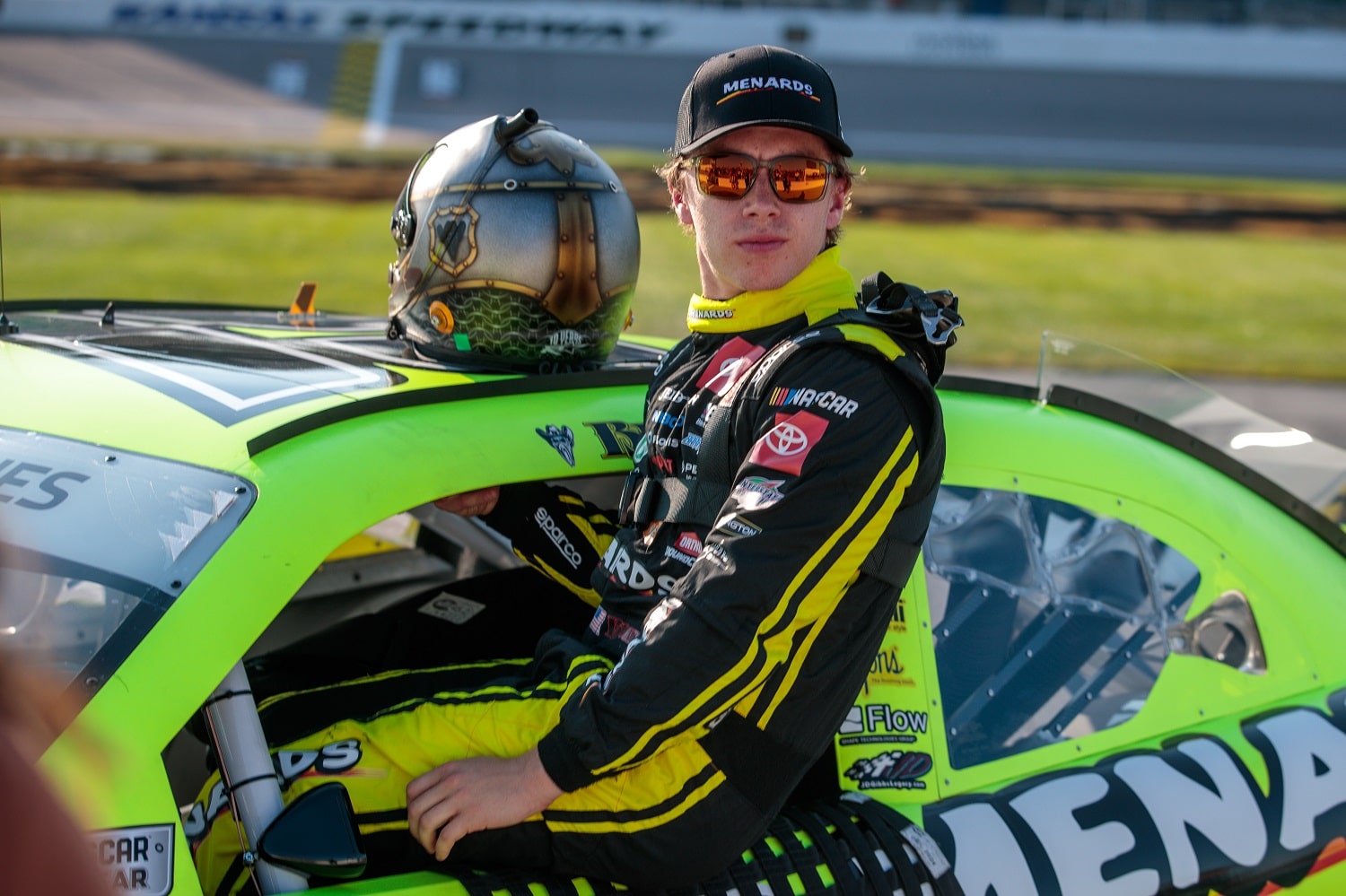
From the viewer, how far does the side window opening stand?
7.91 feet

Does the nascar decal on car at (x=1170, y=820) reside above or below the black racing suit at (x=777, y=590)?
below

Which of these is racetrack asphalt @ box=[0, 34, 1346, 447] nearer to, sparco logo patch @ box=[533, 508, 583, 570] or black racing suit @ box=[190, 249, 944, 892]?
sparco logo patch @ box=[533, 508, 583, 570]

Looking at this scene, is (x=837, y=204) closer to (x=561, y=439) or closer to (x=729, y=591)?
(x=561, y=439)

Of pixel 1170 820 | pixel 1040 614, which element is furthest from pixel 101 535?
pixel 1170 820

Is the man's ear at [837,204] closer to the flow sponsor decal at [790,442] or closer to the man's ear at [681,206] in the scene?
the man's ear at [681,206]

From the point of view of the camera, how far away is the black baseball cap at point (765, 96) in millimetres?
2211

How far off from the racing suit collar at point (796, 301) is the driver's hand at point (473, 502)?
507 millimetres

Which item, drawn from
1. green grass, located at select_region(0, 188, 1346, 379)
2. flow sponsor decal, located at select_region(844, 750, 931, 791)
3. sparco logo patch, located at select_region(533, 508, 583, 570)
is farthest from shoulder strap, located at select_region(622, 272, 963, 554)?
green grass, located at select_region(0, 188, 1346, 379)

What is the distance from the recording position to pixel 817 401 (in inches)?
78.3

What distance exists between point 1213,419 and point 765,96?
153 cm

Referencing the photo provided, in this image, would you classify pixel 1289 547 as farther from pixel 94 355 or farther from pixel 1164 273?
pixel 1164 273

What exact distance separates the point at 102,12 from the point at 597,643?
140 ft

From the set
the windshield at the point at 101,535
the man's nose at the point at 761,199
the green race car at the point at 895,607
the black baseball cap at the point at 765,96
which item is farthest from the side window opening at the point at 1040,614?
the windshield at the point at 101,535

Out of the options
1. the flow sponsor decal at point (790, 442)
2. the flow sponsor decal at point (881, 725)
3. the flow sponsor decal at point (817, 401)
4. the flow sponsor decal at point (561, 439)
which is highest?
the flow sponsor decal at point (817, 401)
